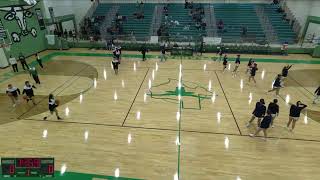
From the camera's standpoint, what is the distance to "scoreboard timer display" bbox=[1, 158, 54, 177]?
5.97 meters

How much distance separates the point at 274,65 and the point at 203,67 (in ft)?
21.2

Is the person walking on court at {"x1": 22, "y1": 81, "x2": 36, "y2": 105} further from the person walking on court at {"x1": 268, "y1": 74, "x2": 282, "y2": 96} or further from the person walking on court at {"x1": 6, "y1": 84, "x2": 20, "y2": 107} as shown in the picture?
the person walking on court at {"x1": 268, "y1": 74, "x2": 282, "y2": 96}

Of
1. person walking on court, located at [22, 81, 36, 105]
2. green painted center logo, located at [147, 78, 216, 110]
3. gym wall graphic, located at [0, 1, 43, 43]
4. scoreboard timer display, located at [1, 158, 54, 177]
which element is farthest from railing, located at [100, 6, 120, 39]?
scoreboard timer display, located at [1, 158, 54, 177]

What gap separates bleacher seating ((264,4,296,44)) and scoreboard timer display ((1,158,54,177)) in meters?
26.7

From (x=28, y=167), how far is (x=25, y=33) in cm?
2043

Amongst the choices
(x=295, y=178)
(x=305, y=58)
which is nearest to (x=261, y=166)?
(x=295, y=178)

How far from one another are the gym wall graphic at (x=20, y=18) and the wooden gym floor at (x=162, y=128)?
5296mm

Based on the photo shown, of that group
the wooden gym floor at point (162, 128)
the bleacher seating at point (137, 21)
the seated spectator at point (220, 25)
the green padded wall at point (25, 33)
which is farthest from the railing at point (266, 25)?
the green padded wall at point (25, 33)

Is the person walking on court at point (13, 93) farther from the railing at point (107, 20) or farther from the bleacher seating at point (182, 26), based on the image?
the bleacher seating at point (182, 26)

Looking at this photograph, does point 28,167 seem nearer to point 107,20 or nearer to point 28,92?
point 28,92

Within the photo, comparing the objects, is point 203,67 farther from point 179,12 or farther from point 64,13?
point 64,13

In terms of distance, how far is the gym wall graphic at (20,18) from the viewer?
20.5 meters

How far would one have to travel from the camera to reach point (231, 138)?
10078mm

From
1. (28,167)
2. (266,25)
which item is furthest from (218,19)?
(28,167)
